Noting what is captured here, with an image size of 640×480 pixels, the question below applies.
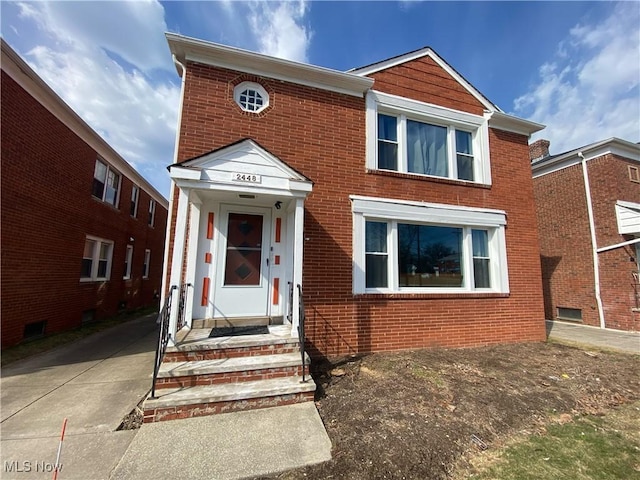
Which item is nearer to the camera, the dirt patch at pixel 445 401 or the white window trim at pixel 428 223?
the dirt patch at pixel 445 401

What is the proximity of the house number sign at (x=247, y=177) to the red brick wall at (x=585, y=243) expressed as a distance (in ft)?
38.8

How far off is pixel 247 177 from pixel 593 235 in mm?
11933

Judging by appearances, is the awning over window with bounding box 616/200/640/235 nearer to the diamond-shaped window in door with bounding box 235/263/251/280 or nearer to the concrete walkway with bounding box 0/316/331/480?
the concrete walkway with bounding box 0/316/331/480

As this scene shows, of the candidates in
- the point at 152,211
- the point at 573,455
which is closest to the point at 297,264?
the point at 573,455

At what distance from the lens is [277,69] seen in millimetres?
5809

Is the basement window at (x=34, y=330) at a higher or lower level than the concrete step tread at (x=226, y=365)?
lower

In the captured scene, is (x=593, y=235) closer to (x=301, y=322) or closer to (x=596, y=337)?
(x=596, y=337)

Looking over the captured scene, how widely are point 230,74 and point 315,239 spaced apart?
11.9 feet

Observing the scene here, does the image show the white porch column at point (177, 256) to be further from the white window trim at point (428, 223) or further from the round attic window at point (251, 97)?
the white window trim at point (428, 223)

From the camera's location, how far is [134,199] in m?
13.1

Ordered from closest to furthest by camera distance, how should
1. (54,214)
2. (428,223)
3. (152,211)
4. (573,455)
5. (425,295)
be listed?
(573,455)
(425,295)
(428,223)
(54,214)
(152,211)

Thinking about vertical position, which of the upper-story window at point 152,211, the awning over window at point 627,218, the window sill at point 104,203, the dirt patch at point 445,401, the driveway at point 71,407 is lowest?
the driveway at point 71,407

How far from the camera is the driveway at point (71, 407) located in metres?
2.71

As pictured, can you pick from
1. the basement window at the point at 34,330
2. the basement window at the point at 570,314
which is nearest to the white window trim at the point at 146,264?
the basement window at the point at 34,330
